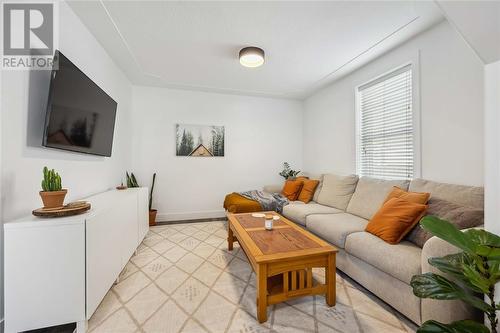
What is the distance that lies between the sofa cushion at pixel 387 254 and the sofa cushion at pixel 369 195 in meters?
0.63

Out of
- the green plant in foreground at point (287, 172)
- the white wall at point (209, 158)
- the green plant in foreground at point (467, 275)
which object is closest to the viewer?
the green plant in foreground at point (467, 275)

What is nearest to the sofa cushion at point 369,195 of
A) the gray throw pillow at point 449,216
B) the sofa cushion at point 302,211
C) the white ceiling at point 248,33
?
the sofa cushion at point 302,211

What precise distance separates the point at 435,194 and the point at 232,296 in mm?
2050

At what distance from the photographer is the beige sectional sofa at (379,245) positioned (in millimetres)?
1305

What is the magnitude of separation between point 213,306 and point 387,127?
9.53ft

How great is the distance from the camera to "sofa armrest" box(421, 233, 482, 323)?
1.21 metres

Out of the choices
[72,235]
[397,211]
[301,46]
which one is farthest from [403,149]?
[72,235]

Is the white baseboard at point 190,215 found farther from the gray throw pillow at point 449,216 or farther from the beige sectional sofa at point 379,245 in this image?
the gray throw pillow at point 449,216

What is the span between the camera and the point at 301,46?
2.57m

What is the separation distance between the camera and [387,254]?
5.23ft

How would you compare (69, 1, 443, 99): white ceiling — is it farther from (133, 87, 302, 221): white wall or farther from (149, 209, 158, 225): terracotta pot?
(149, 209, 158, 225): terracotta pot

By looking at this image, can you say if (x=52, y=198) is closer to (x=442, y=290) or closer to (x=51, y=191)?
(x=51, y=191)

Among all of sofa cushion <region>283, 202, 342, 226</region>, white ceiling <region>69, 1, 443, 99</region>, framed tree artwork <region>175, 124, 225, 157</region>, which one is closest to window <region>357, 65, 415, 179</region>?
white ceiling <region>69, 1, 443, 99</region>

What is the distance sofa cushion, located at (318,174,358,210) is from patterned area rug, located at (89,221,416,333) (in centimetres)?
116
